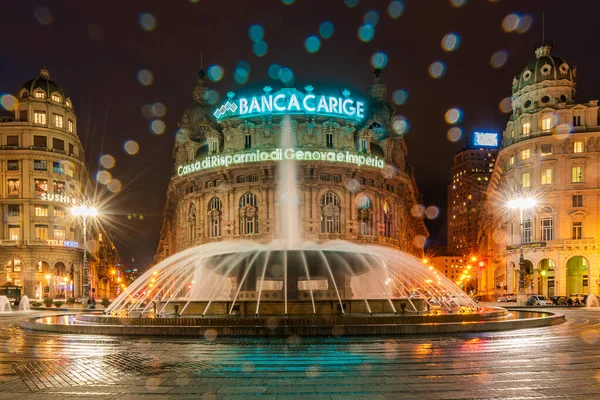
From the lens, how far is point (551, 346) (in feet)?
56.4

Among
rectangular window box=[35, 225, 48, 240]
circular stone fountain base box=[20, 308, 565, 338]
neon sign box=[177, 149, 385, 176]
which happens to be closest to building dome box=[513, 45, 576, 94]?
neon sign box=[177, 149, 385, 176]

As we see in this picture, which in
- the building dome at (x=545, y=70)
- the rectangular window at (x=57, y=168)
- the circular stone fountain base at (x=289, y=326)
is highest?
the building dome at (x=545, y=70)

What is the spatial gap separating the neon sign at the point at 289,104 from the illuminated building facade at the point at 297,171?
134mm

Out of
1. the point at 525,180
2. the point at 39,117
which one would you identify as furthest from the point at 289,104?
the point at 39,117

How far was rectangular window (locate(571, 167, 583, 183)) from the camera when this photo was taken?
A: 73.5 metres

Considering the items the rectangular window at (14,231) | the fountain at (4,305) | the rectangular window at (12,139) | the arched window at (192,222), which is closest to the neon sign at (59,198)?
the rectangular window at (14,231)

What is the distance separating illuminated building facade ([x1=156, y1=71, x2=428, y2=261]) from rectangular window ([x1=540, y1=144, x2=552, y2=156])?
19872 mm

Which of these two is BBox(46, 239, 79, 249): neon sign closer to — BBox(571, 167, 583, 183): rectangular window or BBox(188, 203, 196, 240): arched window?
BBox(188, 203, 196, 240): arched window

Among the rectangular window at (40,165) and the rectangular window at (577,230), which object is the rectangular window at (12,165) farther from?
the rectangular window at (577,230)

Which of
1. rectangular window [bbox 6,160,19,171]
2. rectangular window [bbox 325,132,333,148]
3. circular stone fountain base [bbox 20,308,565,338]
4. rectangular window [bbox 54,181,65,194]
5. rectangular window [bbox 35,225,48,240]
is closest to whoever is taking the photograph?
circular stone fountain base [bbox 20,308,565,338]

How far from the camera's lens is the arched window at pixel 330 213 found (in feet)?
259

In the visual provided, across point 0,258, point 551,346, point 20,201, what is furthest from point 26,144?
point 551,346

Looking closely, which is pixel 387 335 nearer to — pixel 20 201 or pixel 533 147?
pixel 533 147

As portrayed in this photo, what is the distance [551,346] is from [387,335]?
4.95 metres
